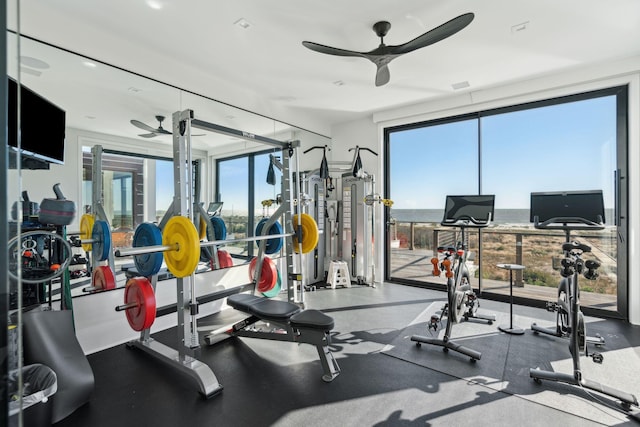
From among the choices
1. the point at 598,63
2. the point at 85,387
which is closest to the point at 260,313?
the point at 85,387

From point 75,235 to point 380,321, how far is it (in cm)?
315

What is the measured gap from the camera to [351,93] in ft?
14.2

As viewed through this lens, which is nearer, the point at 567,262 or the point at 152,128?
the point at 567,262

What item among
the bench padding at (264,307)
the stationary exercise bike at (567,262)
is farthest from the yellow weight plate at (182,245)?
the stationary exercise bike at (567,262)

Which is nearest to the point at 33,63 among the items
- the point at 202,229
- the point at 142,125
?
the point at 142,125

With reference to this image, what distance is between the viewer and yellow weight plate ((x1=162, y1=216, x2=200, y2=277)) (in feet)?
6.98

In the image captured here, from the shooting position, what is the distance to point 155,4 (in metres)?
2.38

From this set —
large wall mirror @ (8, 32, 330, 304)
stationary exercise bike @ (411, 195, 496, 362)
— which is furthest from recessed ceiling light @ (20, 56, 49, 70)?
stationary exercise bike @ (411, 195, 496, 362)

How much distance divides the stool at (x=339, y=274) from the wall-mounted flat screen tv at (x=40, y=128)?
3764 millimetres

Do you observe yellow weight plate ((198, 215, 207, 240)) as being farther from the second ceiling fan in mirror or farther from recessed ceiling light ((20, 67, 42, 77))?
recessed ceiling light ((20, 67, 42, 77))

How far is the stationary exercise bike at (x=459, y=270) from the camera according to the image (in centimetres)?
283

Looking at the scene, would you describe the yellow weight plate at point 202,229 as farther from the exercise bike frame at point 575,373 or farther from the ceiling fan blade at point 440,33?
the exercise bike frame at point 575,373

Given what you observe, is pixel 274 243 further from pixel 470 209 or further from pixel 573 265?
pixel 573 265

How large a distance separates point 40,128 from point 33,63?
60 cm
